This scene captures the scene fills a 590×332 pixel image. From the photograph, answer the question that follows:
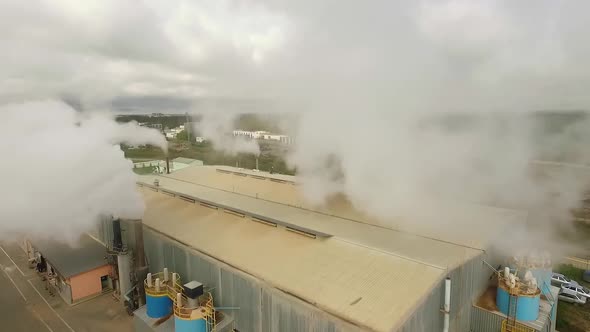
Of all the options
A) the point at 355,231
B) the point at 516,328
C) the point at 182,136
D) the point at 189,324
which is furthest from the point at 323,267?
the point at 182,136

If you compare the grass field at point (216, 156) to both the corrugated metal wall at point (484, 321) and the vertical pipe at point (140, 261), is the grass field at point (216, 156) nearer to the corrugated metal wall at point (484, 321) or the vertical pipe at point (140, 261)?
the vertical pipe at point (140, 261)

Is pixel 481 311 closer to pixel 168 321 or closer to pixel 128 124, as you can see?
pixel 168 321

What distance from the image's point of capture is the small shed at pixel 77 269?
653 inches

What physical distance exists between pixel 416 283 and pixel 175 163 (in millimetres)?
39995

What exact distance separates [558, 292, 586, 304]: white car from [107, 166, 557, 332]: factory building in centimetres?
616

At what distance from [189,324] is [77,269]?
346 inches

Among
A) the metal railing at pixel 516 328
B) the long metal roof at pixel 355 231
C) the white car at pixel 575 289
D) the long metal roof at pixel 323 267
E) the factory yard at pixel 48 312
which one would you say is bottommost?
the white car at pixel 575 289

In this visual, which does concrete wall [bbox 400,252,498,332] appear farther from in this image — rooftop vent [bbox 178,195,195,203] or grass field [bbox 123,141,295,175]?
grass field [bbox 123,141,295,175]

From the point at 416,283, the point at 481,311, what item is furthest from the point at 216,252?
the point at 481,311

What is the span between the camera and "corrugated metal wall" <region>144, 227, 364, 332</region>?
988cm

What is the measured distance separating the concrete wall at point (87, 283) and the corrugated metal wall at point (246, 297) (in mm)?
3847

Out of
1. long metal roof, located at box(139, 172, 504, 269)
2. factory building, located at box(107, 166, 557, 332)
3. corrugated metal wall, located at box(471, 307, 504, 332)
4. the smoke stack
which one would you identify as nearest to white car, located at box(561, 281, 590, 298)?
factory building, located at box(107, 166, 557, 332)

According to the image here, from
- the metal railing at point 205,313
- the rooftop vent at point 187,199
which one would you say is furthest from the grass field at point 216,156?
the metal railing at point 205,313

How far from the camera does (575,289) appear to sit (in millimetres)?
19203
